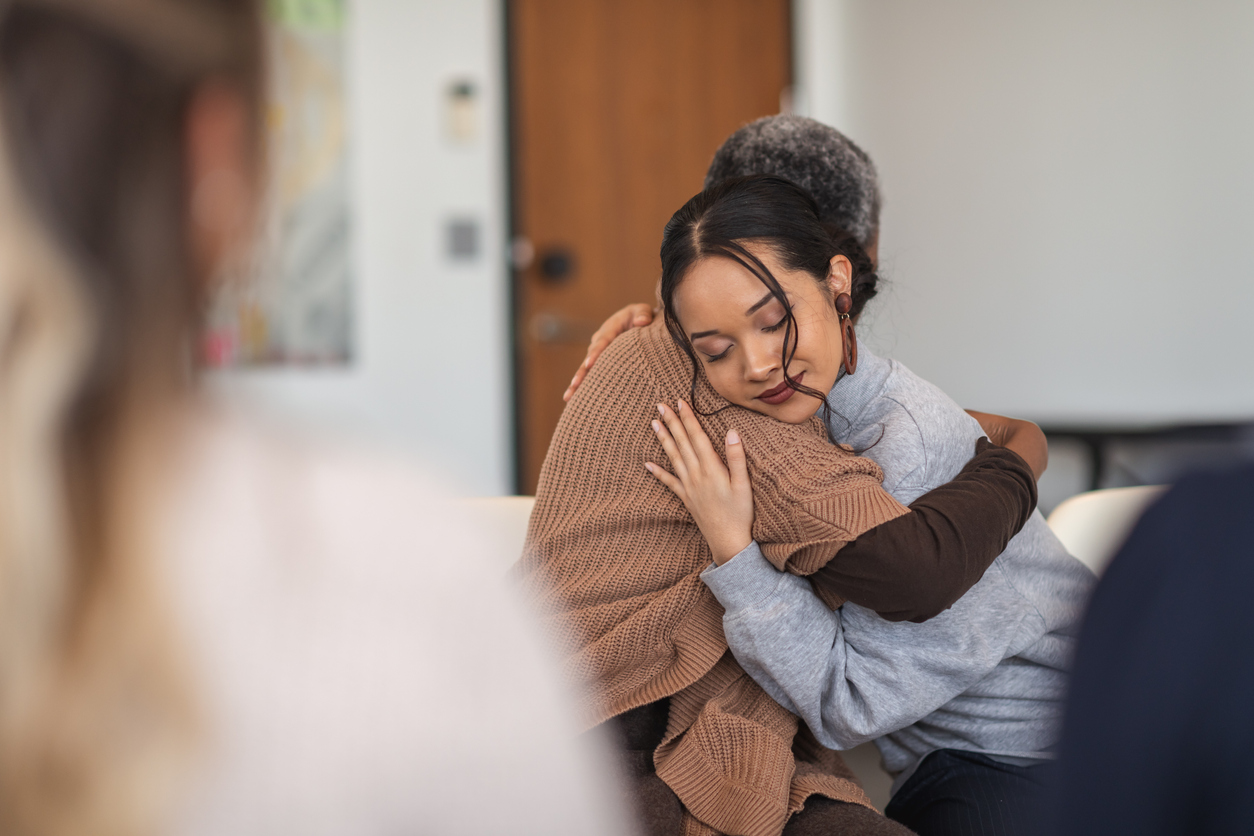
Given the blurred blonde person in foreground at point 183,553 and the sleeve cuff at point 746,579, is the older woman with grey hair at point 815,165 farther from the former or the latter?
the blurred blonde person in foreground at point 183,553

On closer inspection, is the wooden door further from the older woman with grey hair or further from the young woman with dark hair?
the young woman with dark hair

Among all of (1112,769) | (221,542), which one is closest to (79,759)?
(221,542)

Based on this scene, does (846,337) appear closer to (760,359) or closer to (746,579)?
(760,359)

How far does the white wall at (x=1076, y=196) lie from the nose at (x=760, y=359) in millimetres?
1589

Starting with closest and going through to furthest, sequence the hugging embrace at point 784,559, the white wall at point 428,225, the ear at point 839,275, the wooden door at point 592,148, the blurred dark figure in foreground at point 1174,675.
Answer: the blurred dark figure in foreground at point 1174,675
the hugging embrace at point 784,559
the ear at point 839,275
the white wall at point 428,225
the wooden door at point 592,148

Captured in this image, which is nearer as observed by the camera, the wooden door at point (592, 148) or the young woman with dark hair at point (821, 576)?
the young woman with dark hair at point (821, 576)

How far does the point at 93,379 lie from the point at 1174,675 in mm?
422

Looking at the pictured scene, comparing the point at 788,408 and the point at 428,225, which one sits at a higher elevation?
the point at 428,225

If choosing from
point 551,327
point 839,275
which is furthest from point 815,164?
point 551,327

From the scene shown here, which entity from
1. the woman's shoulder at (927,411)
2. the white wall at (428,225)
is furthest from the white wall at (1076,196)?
the woman's shoulder at (927,411)

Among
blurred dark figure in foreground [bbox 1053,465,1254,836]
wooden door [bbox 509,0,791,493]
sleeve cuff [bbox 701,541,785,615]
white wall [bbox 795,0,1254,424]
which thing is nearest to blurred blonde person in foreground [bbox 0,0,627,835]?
blurred dark figure in foreground [bbox 1053,465,1254,836]

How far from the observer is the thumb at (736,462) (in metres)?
0.91

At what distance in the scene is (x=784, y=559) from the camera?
0.89 metres

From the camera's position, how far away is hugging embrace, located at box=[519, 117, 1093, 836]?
0.88 meters
